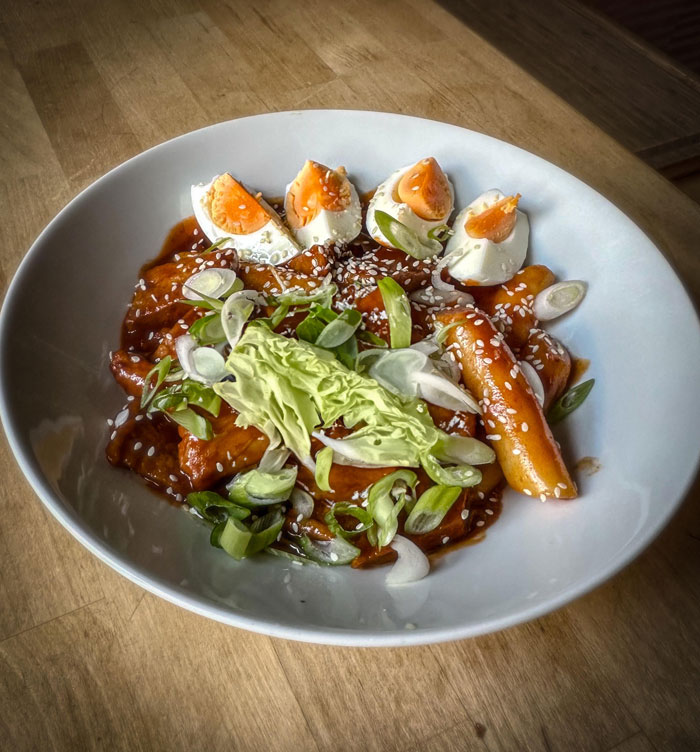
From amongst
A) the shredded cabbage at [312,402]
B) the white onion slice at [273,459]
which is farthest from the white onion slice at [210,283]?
the white onion slice at [273,459]

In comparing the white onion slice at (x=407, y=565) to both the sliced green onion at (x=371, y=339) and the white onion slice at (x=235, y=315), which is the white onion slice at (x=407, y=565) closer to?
the sliced green onion at (x=371, y=339)

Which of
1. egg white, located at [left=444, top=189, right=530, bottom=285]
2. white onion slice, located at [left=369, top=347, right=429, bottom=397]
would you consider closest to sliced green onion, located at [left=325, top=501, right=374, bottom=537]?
white onion slice, located at [left=369, top=347, right=429, bottom=397]

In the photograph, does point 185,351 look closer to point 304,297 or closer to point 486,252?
point 304,297

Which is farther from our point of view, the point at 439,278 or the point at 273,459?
the point at 439,278

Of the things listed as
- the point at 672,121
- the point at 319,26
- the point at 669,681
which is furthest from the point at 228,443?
the point at 672,121

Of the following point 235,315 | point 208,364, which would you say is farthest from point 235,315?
point 208,364

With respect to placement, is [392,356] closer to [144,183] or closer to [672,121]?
[144,183]
